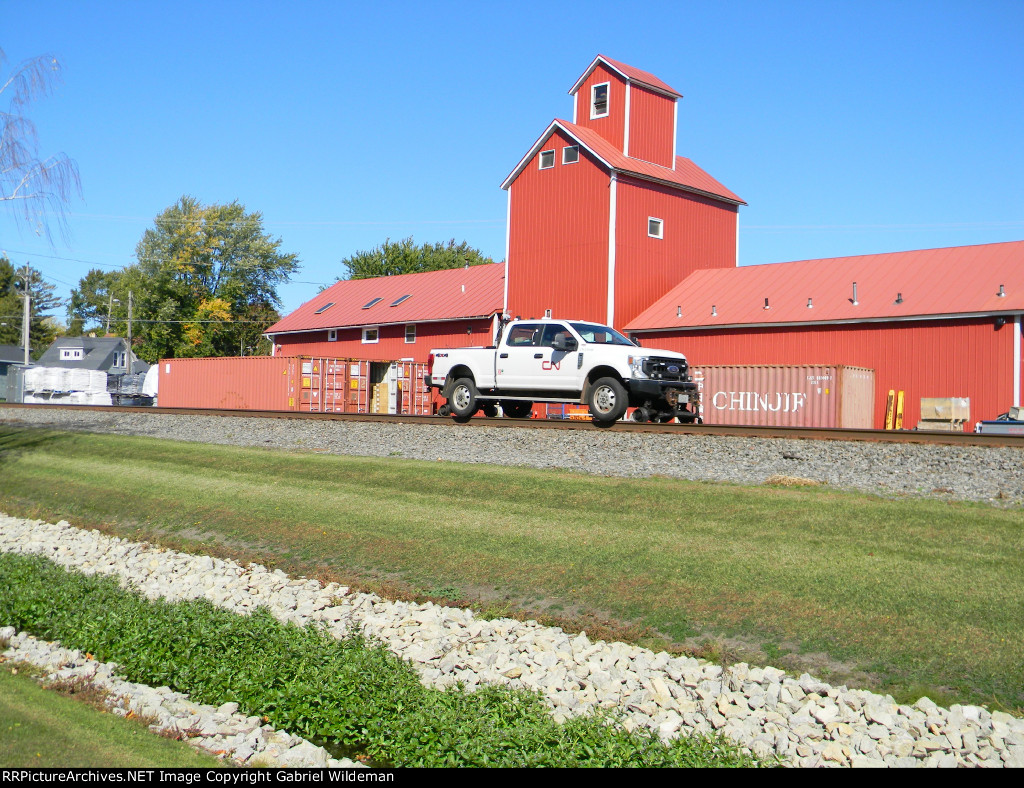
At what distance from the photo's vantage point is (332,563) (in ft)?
44.6

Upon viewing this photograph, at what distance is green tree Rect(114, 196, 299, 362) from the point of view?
8694cm

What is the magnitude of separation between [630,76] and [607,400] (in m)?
23.5

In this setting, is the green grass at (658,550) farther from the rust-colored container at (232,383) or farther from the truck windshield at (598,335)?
the rust-colored container at (232,383)

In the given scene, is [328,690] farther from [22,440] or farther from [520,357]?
[22,440]

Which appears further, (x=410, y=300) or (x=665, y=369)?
(x=410, y=300)

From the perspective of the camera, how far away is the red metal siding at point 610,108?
38594mm

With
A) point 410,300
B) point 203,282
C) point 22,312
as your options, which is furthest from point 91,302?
point 410,300

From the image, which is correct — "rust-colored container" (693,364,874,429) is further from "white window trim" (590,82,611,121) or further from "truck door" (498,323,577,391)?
"white window trim" (590,82,611,121)

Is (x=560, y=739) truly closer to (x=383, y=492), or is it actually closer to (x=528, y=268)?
(x=383, y=492)

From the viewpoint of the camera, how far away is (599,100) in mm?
39438

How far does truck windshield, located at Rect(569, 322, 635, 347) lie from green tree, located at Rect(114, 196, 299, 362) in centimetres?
7270

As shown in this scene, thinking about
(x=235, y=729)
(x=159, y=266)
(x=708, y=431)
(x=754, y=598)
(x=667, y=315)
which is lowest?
(x=235, y=729)

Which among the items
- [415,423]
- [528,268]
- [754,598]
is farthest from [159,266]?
[754,598]
